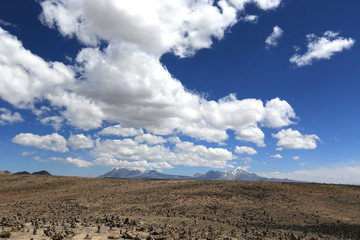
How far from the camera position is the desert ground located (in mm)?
15148

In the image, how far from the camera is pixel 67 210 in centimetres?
2677

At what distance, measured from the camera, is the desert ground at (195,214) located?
596 inches

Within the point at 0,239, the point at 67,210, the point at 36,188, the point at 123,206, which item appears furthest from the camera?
the point at 36,188

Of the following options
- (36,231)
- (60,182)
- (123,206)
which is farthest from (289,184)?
(60,182)

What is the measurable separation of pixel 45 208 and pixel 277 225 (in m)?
24.3

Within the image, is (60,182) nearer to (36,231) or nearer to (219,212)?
(219,212)

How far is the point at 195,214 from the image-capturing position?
24.8 metres

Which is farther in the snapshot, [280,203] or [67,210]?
[280,203]

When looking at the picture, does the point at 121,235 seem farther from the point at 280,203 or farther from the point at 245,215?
the point at 280,203

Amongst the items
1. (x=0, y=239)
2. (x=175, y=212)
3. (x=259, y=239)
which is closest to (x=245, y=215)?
(x=175, y=212)

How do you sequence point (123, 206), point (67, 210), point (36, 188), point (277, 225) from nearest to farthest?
1. point (277, 225)
2. point (67, 210)
3. point (123, 206)
4. point (36, 188)

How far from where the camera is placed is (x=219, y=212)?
26.0 metres

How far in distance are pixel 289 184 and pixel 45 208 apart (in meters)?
37.6

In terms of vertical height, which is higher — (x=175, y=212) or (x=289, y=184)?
(x=289, y=184)
